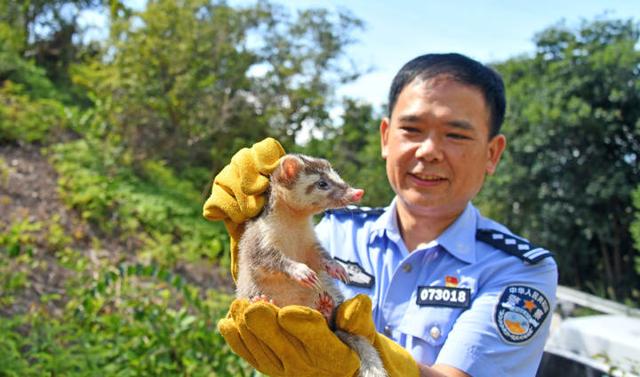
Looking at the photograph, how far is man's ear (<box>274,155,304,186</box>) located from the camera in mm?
2955

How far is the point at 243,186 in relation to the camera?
2912 mm

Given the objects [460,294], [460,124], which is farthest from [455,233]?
[460,124]

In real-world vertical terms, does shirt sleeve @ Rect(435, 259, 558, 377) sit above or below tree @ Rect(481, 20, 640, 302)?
below

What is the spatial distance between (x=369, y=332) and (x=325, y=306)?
11.5 inches

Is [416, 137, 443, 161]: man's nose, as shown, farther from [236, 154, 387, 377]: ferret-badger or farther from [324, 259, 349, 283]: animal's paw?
[324, 259, 349, 283]: animal's paw

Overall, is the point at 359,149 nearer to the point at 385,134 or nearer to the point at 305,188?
the point at 385,134

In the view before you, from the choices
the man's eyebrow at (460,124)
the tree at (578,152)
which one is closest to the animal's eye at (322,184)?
the man's eyebrow at (460,124)

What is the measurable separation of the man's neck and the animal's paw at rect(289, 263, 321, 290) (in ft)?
3.20

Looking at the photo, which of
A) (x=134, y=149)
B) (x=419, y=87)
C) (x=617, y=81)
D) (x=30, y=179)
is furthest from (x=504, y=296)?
(x=617, y=81)

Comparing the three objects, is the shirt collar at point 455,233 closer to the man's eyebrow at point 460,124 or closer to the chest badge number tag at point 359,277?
the chest badge number tag at point 359,277

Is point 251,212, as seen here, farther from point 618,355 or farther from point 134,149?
point 134,149

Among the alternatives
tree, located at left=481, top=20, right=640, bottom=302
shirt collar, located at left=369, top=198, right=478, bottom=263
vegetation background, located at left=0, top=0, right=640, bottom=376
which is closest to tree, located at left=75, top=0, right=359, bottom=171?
vegetation background, located at left=0, top=0, right=640, bottom=376

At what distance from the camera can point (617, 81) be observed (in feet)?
59.6

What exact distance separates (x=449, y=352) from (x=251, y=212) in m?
1.21
